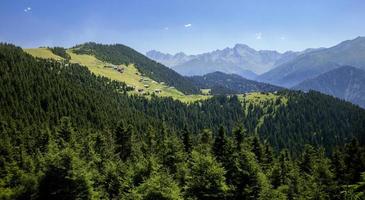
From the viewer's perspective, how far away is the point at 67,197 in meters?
48.2

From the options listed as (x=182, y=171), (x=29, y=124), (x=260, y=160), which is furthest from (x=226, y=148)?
(x=29, y=124)

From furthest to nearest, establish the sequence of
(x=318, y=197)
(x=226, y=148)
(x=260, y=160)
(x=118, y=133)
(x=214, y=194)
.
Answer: (x=118, y=133) < (x=260, y=160) < (x=226, y=148) < (x=318, y=197) < (x=214, y=194)

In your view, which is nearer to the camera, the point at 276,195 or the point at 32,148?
the point at 276,195

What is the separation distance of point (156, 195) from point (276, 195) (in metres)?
15.0

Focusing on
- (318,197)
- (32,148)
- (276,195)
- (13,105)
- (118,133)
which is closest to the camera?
(276,195)

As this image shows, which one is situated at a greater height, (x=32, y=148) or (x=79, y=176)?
(x=79, y=176)

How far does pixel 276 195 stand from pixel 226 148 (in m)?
26.3

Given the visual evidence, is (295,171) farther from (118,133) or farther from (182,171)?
(118,133)

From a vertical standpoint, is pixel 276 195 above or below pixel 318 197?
above

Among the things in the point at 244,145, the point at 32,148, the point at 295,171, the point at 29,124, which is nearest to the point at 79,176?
the point at 244,145

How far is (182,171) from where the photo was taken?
66750 mm

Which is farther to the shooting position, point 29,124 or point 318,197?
point 29,124

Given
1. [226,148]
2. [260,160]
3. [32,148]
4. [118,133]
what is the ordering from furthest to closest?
1. [32,148]
2. [118,133]
3. [260,160]
4. [226,148]

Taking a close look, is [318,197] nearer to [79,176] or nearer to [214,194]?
[214,194]
